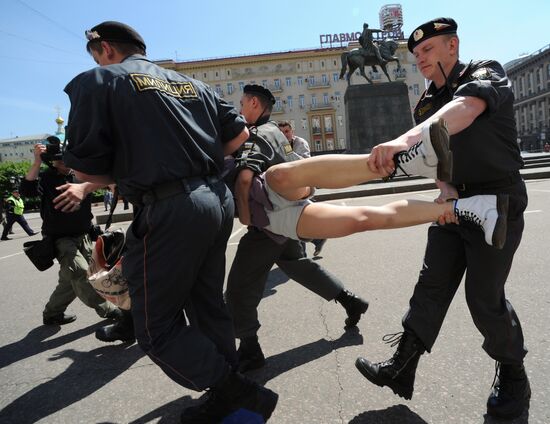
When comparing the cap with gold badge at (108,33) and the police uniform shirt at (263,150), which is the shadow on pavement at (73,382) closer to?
the police uniform shirt at (263,150)

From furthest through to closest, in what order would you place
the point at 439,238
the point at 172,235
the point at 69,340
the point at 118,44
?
the point at 69,340 → the point at 439,238 → the point at 118,44 → the point at 172,235

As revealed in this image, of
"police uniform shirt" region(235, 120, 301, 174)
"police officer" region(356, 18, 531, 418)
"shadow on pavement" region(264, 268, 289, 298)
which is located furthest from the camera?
"police officer" region(356, 18, 531, 418)

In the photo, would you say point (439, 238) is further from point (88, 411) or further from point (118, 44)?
point (88, 411)

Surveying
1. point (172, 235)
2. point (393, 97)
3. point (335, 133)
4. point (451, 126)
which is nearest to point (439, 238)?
point (451, 126)

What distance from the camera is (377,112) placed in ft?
63.0

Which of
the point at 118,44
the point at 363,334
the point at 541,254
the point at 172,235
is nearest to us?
the point at 172,235

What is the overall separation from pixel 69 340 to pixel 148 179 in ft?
7.63

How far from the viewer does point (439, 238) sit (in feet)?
7.12

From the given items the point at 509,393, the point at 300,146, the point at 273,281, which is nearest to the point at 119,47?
the point at 509,393

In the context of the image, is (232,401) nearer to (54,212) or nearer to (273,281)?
(54,212)

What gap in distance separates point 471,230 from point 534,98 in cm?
9461

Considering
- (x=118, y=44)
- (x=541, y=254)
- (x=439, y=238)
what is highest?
(x=118, y=44)

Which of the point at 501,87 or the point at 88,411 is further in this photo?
the point at 88,411

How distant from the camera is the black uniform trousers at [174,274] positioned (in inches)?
68.6
